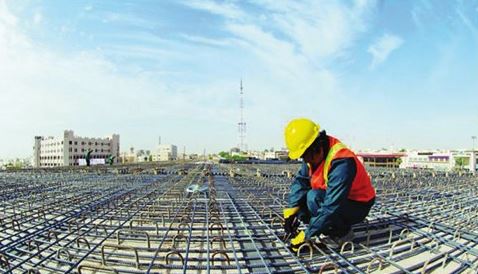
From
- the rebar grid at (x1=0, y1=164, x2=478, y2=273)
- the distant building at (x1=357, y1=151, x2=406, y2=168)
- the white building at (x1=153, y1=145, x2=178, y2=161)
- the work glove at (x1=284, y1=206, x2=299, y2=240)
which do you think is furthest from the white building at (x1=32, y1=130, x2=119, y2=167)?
the work glove at (x1=284, y1=206, x2=299, y2=240)

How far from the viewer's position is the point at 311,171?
12.6 feet

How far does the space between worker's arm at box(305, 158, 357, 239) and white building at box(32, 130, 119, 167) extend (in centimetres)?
7996

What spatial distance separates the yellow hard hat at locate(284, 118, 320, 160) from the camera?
11.3ft

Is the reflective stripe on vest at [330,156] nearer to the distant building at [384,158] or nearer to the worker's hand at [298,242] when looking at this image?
the worker's hand at [298,242]

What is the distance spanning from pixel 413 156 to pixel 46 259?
66.8 metres

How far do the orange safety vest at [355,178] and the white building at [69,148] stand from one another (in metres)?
79.6

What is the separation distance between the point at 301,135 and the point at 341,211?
3.05 ft

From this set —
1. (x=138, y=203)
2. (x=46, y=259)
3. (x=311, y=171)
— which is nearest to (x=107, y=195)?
(x=138, y=203)

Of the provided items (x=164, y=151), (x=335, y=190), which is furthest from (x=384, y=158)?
(x=164, y=151)

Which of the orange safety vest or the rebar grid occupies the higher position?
the orange safety vest

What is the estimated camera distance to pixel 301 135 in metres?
3.45

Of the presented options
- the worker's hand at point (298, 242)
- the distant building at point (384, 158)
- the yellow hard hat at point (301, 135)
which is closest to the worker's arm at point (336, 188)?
the worker's hand at point (298, 242)

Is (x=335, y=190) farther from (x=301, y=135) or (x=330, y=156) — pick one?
(x=301, y=135)

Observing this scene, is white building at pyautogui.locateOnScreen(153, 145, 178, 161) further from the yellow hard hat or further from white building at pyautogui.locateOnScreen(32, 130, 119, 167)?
the yellow hard hat
